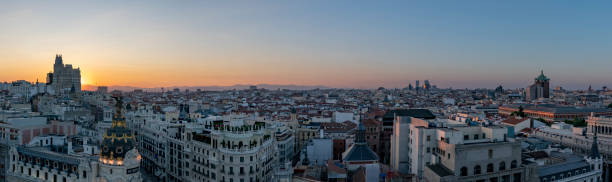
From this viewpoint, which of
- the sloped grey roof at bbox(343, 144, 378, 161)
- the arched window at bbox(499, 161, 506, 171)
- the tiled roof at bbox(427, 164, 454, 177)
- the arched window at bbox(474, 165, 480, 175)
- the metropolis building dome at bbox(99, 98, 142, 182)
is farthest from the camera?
the sloped grey roof at bbox(343, 144, 378, 161)

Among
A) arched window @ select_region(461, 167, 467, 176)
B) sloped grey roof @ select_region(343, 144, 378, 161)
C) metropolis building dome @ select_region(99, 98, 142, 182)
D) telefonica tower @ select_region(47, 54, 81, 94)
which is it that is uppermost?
telefonica tower @ select_region(47, 54, 81, 94)

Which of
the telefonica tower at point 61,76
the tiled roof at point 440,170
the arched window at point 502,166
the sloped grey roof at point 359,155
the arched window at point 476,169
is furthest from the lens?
the telefonica tower at point 61,76

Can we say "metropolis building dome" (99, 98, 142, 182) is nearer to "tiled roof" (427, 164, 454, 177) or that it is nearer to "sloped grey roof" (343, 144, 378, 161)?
"sloped grey roof" (343, 144, 378, 161)

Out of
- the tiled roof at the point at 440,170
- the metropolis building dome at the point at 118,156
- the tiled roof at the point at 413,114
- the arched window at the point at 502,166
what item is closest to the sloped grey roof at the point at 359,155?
the tiled roof at the point at 440,170

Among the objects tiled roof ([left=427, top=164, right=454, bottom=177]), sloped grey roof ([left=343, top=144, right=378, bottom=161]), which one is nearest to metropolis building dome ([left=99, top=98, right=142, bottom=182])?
sloped grey roof ([left=343, top=144, right=378, bottom=161])

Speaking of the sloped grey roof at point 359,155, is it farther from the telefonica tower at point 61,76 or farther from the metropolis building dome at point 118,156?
the telefonica tower at point 61,76

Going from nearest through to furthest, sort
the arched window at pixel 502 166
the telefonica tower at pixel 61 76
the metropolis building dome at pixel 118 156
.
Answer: the metropolis building dome at pixel 118 156, the arched window at pixel 502 166, the telefonica tower at pixel 61 76

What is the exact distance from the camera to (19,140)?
6794cm

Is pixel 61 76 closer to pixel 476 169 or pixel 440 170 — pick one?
pixel 440 170

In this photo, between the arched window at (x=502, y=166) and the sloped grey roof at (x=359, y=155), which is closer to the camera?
the arched window at (x=502, y=166)

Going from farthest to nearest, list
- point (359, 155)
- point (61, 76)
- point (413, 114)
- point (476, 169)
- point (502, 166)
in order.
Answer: point (61, 76), point (413, 114), point (359, 155), point (502, 166), point (476, 169)

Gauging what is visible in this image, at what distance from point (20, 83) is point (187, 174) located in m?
162

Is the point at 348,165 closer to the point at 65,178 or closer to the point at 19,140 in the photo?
the point at 65,178

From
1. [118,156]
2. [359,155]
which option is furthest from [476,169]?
[118,156]
